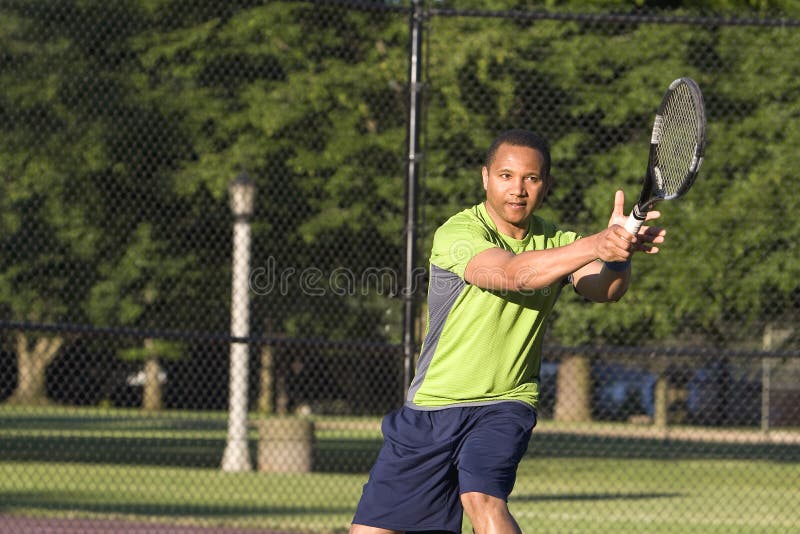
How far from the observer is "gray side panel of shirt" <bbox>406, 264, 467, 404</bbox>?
4.33 m

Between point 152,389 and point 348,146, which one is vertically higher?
point 348,146

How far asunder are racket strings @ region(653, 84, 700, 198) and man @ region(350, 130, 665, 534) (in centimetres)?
34

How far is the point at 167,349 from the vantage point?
14.6m

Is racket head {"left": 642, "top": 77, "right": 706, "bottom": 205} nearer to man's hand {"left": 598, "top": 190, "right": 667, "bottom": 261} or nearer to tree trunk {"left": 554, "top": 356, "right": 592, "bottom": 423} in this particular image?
man's hand {"left": 598, "top": 190, "right": 667, "bottom": 261}

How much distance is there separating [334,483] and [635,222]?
819 centimetres

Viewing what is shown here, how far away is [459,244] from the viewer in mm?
4234

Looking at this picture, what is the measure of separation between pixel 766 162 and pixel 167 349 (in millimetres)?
7483

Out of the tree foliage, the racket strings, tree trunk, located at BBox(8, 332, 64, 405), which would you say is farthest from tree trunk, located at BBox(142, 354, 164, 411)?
the racket strings

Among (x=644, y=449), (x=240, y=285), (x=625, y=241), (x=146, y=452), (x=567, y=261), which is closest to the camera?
(x=625, y=241)

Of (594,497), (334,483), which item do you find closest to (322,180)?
(334,483)

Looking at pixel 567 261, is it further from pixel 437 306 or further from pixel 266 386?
pixel 266 386

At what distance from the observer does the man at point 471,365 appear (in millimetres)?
4207

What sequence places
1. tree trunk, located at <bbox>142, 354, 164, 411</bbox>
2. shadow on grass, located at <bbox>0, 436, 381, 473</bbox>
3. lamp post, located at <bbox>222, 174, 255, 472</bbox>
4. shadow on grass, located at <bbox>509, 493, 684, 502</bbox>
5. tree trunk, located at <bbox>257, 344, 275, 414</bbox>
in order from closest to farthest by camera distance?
lamp post, located at <bbox>222, 174, 255, 472</bbox> < shadow on grass, located at <bbox>509, 493, 684, 502</bbox> < shadow on grass, located at <bbox>0, 436, 381, 473</bbox> < tree trunk, located at <bbox>257, 344, 275, 414</bbox> < tree trunk, located at <bbox>142, 354, 164, 411</bbox>

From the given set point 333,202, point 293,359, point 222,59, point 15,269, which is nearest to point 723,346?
point 333,202
